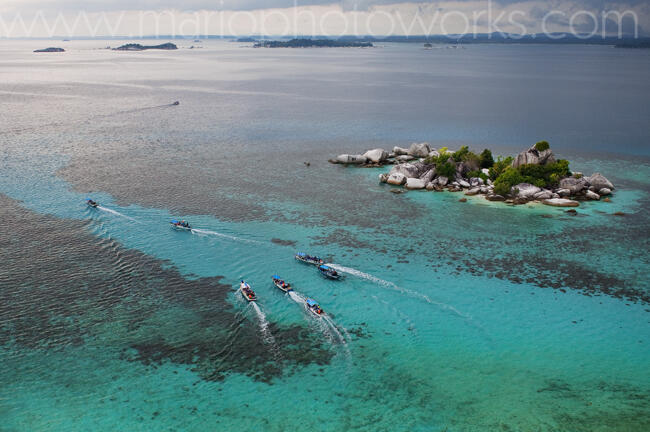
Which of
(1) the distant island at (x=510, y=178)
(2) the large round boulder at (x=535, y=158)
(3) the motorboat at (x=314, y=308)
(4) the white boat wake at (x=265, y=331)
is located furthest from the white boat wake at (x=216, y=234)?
(2) the large round boulder at (x=535, y=158)

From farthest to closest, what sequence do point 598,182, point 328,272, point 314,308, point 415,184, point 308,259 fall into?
1. point 415,184
2. point 598,182
3. point 308,259
4. point 328,272
5. point 314,308

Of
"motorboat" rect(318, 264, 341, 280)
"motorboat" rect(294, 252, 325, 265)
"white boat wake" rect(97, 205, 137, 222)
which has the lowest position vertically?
"motorboat" rect(318, 264, 341, 280)

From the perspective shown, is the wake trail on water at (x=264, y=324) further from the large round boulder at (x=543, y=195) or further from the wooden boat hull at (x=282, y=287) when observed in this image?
the large round boulder at (x=543, y=195)

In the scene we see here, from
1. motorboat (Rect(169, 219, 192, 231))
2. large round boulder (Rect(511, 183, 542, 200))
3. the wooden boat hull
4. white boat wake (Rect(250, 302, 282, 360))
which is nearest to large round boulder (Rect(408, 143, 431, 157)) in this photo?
large round boulder (Rect(511, 183, 542, 200))

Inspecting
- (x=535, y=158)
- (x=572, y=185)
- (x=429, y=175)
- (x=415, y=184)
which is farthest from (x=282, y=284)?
(x=572, y=185)

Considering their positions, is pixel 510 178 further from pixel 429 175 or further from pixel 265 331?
pixel 265 331

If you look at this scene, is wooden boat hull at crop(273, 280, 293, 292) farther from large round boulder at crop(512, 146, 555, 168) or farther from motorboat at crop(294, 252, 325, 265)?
large round boulder at crop(512, 146, 555, 168)


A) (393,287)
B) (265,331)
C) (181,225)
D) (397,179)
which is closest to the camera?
(265,331)

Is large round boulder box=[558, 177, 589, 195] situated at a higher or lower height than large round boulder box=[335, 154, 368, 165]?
lower
